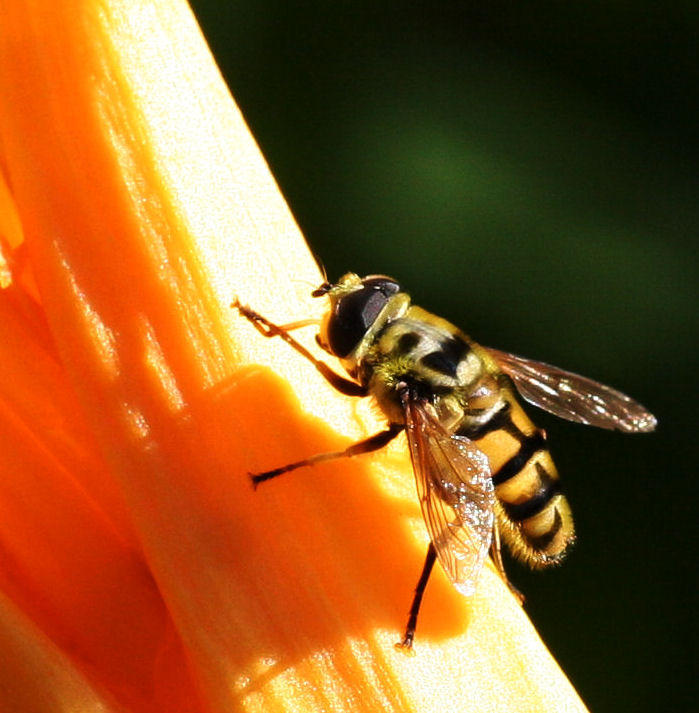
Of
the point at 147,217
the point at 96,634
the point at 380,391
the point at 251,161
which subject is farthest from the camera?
the point at 380,391

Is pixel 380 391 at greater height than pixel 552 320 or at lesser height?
greater

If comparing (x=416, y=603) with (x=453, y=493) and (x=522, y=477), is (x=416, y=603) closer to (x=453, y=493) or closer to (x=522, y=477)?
(x=453, y=493)

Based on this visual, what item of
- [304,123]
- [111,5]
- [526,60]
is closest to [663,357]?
[526,60]

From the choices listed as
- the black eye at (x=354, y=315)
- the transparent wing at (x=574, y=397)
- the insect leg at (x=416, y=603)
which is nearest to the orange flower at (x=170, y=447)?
the insect leg at (x=416, y=603)

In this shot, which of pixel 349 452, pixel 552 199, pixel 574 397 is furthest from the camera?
pixel 552 199

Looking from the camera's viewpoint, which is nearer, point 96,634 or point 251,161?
point 96,634

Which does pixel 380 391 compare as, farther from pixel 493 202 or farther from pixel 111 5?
pixel 493 202

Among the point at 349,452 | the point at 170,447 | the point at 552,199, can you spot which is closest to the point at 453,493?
the point at 349,452
